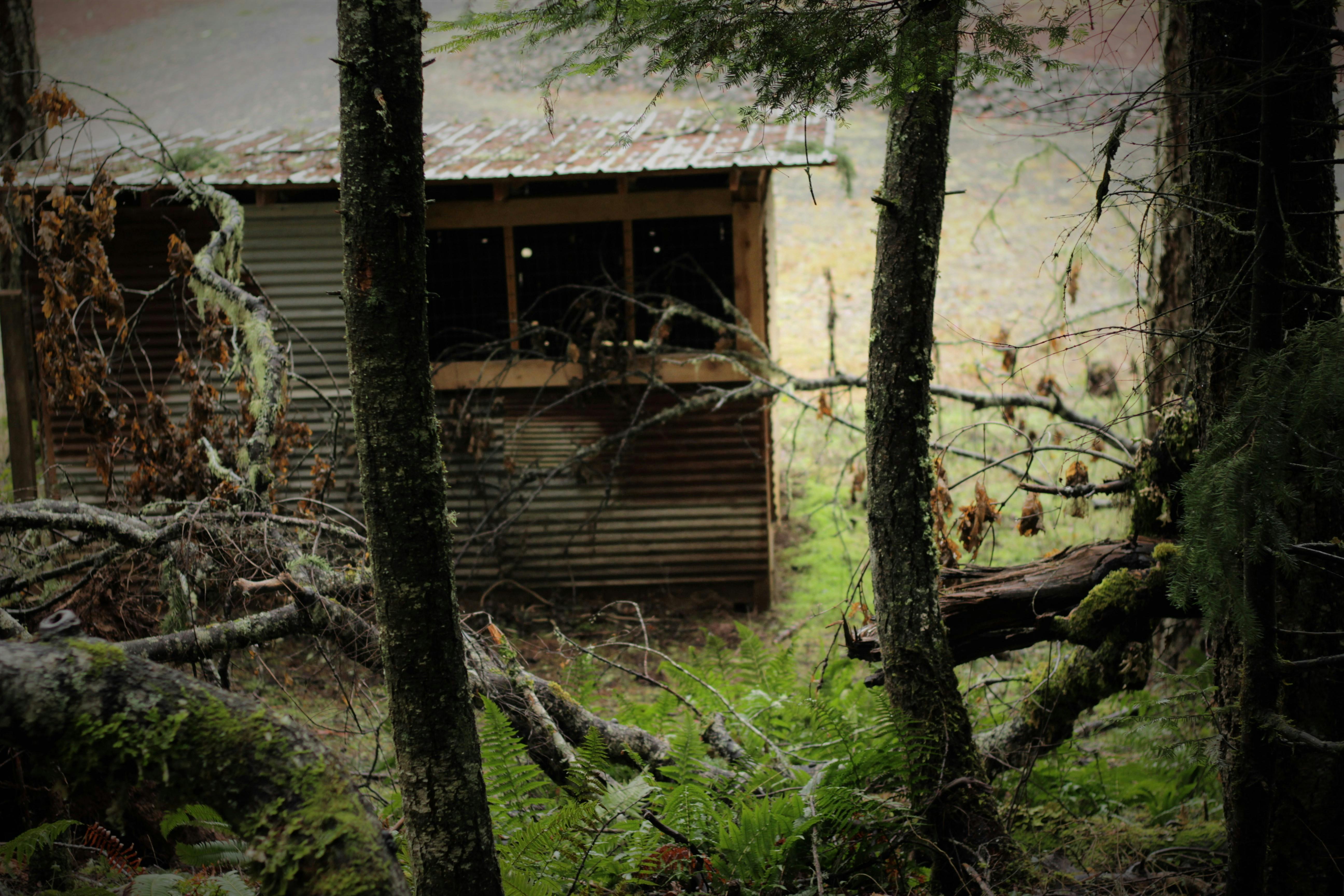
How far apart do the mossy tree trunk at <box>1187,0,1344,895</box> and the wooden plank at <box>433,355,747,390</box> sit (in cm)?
528

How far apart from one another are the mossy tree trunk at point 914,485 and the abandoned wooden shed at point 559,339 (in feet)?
14.1

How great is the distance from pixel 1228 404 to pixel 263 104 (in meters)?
39.9

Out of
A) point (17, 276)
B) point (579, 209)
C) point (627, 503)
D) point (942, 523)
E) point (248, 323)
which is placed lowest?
point (627, 503)

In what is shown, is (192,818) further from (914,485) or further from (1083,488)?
(1083,488)

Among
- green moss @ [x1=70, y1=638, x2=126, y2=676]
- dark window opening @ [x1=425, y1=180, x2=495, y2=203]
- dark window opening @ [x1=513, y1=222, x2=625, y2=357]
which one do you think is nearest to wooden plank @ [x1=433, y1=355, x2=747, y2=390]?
dark window opening @ [x1=513, y1=222, x2=625, y2=357]

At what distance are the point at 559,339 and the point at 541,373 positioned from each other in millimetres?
488

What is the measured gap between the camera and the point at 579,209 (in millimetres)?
8328

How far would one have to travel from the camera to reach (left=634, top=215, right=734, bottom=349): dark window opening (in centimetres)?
864

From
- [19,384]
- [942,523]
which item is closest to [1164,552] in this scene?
[942,523]

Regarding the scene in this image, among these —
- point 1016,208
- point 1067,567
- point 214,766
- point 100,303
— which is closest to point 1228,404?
point 1067,567

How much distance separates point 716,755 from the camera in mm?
4422

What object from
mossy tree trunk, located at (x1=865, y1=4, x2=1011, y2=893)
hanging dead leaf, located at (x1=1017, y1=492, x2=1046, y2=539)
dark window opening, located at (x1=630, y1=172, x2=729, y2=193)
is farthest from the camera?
dark window opening, located at (x1=630, y1=172, x2=729, y2=193)

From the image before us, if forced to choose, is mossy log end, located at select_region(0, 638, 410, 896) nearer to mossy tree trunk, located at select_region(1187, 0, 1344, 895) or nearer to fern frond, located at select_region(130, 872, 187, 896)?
fern frond, located at select_region(130, 872, 187, 896)

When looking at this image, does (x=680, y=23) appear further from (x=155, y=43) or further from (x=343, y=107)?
(x=155, y=43)
